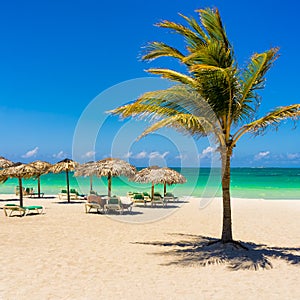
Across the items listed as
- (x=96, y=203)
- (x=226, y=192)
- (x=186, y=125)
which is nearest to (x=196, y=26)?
(x=186, y=125)

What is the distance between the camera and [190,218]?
1277 centimetres

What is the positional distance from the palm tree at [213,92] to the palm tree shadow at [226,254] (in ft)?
1.38

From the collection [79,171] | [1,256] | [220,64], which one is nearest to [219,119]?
[220,64]

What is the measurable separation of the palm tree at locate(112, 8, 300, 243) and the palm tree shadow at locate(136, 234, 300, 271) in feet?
1.38

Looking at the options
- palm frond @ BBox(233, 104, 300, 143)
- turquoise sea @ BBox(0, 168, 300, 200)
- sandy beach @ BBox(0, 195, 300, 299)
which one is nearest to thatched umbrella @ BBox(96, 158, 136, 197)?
sandy beach @ BBox(0, 195, 300, 299)

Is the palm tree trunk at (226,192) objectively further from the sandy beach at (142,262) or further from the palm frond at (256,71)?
the palm frond at (256,71)

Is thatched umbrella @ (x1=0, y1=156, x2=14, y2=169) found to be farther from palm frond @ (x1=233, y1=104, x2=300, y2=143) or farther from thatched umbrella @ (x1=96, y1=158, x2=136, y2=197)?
palm frond @ (x1=233, y1=104, x2=300, y2=143)

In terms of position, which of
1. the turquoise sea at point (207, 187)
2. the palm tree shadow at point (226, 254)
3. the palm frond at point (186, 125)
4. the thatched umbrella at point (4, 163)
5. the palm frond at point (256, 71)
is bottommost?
the turquoise sea at point (207, 187)

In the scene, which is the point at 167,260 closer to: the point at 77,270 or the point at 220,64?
the point at 77,270

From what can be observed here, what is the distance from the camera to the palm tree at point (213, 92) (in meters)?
6.65

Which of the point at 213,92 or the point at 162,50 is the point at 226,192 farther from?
the point at 162,50

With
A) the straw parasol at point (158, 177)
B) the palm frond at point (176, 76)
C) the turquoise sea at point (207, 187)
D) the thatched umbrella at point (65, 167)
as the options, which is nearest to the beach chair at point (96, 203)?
the straw parasol at point (158, 177)

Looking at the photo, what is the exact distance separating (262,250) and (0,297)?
506cm

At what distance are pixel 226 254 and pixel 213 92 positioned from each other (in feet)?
10.2
